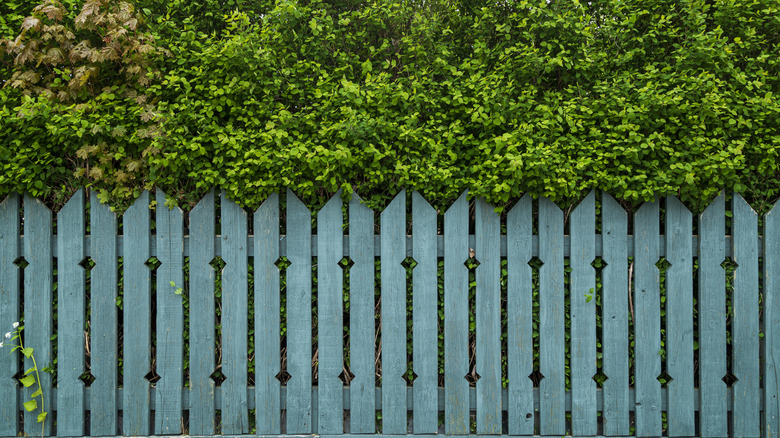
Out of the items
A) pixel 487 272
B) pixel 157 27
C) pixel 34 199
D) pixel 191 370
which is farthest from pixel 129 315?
pixel 487 272

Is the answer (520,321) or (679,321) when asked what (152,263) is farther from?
(679,321)

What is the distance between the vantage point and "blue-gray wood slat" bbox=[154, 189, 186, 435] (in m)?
2.80

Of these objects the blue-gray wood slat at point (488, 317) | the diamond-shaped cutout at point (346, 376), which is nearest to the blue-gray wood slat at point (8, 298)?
the diamond-shaped cutout at point (346, 376)

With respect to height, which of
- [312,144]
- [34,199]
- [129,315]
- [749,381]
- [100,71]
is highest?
[100,71]

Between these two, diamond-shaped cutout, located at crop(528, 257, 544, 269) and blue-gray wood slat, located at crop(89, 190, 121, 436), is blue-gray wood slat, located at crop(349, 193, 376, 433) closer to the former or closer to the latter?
diamond-shaped cutout, located at crop(528, 257, 544, 269)

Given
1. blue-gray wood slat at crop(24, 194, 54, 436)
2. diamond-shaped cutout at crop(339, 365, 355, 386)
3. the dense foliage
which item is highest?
the dense foliage

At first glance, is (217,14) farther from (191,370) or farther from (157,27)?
(191,370)

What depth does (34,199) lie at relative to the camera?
2807 mm

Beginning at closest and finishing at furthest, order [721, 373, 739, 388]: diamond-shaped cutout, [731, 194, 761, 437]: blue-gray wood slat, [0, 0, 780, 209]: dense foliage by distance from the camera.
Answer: [0, 0, 780, 209]: dense foliage
[731, 194, 761, 437]: blue-gray wood slat
[721, 373, 739, 388]: diamond-shaped cutout

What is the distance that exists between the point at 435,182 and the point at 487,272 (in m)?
0.69

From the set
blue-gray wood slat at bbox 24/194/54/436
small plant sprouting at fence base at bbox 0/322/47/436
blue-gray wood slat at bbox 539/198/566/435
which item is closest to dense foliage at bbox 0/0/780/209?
blue-gray wood slat at bbox 24/194/54/436

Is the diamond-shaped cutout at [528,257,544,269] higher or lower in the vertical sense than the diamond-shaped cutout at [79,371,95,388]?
higher

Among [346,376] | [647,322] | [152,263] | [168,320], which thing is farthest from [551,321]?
[152,263]

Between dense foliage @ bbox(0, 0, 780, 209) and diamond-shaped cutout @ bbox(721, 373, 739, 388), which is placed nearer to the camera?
dense foliage @ bbox(0, 0, 780, 209)
